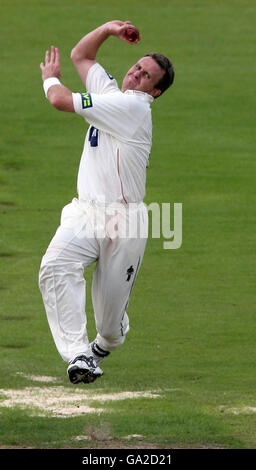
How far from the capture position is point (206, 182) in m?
19.2

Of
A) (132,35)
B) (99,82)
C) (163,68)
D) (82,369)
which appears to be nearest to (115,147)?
(99,82)

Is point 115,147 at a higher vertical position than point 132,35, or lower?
lower

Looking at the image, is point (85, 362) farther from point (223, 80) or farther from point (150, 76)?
point (223, 80)

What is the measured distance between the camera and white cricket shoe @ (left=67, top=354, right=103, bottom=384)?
854 centimetres

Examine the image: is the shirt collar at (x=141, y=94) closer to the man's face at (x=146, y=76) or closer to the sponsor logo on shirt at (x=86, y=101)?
the man's face at (x=146, y=76)

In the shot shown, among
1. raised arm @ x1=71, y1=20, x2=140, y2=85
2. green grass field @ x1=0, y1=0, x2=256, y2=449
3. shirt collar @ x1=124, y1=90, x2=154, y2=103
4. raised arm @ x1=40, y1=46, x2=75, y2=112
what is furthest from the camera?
green grass field @ x1=0, y1=0, x2=256, y2=449

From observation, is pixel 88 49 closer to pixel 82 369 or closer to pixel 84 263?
pixel 84 263

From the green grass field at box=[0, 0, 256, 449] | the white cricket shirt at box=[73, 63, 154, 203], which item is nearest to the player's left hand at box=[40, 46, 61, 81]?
the white cricket shirt at box=[73, 63, 154, 203]

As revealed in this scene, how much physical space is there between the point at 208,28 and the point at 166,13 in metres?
1.23

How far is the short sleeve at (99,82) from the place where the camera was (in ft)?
30.0

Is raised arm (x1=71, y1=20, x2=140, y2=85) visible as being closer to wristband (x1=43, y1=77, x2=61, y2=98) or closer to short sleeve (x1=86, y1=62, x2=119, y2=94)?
short sleeve (x1=86, y1=62, x2=119, y2=94)

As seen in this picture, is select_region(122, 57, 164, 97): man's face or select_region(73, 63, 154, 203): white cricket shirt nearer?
select_region(73, 63, 154, 203): white cricket shirt

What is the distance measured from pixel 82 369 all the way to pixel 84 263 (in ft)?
2.75

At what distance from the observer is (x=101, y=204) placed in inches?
351
